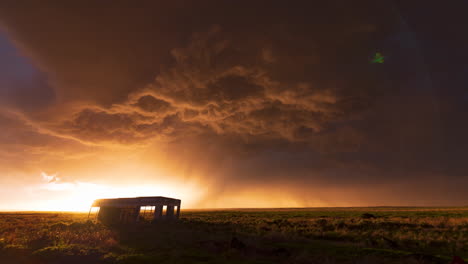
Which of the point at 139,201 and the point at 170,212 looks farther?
the point at 170,212

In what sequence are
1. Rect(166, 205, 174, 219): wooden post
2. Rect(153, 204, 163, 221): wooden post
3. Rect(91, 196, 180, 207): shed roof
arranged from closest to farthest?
Rect(153, 204, 163, 221): wooden post
Rect(91, 196, 180, 207): shed roof
Rect(166, 205, 174, 219): wooden post

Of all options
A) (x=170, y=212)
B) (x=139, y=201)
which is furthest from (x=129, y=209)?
(x=170, y=212)

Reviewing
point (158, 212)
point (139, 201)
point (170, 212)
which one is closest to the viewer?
point (158, 212)

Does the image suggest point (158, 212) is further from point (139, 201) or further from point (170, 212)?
point (139, 201)

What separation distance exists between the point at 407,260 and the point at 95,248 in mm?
20463

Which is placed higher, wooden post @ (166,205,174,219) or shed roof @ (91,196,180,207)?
shed roof @ (91,196,180,207)

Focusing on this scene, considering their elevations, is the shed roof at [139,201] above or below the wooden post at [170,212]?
above

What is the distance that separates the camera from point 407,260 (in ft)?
47.0

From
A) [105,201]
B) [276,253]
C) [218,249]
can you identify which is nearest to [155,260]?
[218,249]

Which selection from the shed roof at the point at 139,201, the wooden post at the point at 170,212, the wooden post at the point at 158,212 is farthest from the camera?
the wooden post at the point at 170,212

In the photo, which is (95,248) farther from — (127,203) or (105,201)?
(105,201)

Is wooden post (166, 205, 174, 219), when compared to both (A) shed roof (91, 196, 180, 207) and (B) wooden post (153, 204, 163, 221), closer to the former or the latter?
(A) shed roof (91, 196, 180, 207)

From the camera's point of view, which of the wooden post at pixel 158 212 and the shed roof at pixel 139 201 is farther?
the shed roof at pixel 139 201

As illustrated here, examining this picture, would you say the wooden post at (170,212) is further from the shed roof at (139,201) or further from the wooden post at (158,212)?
the wooden post at (158,212)
